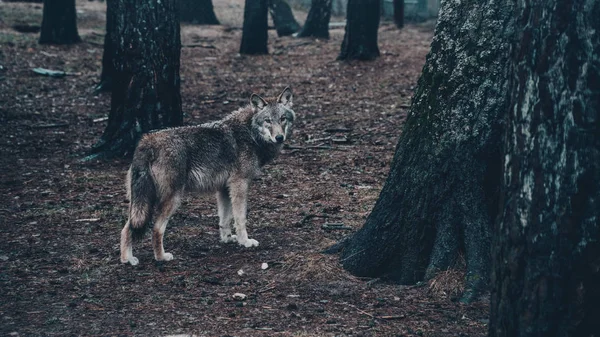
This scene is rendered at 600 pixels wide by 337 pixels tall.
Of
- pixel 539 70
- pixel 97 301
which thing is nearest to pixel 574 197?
pixel 539 70

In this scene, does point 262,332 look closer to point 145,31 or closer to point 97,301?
point 97,301

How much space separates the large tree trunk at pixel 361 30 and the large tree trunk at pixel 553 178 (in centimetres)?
1335

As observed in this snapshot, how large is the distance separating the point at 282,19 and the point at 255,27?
454 centimetres

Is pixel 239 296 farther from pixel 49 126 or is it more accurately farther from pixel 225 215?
pixel 49 126

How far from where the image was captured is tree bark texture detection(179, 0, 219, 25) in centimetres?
2553

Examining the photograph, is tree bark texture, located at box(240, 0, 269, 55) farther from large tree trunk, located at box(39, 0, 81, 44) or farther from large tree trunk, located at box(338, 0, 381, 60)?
large tree trunk, located at box(39, 0, 81, 44)

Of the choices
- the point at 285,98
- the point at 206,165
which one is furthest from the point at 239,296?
the point at 285,98

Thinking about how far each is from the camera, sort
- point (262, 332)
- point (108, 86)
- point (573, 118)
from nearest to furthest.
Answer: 1. point (573, 118)
2. point (262, 332)
3. point (108, 86)

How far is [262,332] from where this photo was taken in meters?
5.55

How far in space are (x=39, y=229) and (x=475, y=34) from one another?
→ 4.82 meters

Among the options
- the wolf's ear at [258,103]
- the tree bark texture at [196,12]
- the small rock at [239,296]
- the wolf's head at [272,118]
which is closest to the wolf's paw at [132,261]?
the small rock at [239,296]

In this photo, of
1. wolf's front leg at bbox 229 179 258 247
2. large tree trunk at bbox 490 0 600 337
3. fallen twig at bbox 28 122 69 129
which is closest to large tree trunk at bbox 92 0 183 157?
fallen twig at bbox 28 122 69 129

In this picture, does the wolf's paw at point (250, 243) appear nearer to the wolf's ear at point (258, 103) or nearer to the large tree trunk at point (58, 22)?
the wolf's ear at point (258, 103)

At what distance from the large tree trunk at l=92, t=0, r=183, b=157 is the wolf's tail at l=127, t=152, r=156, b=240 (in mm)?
3463
